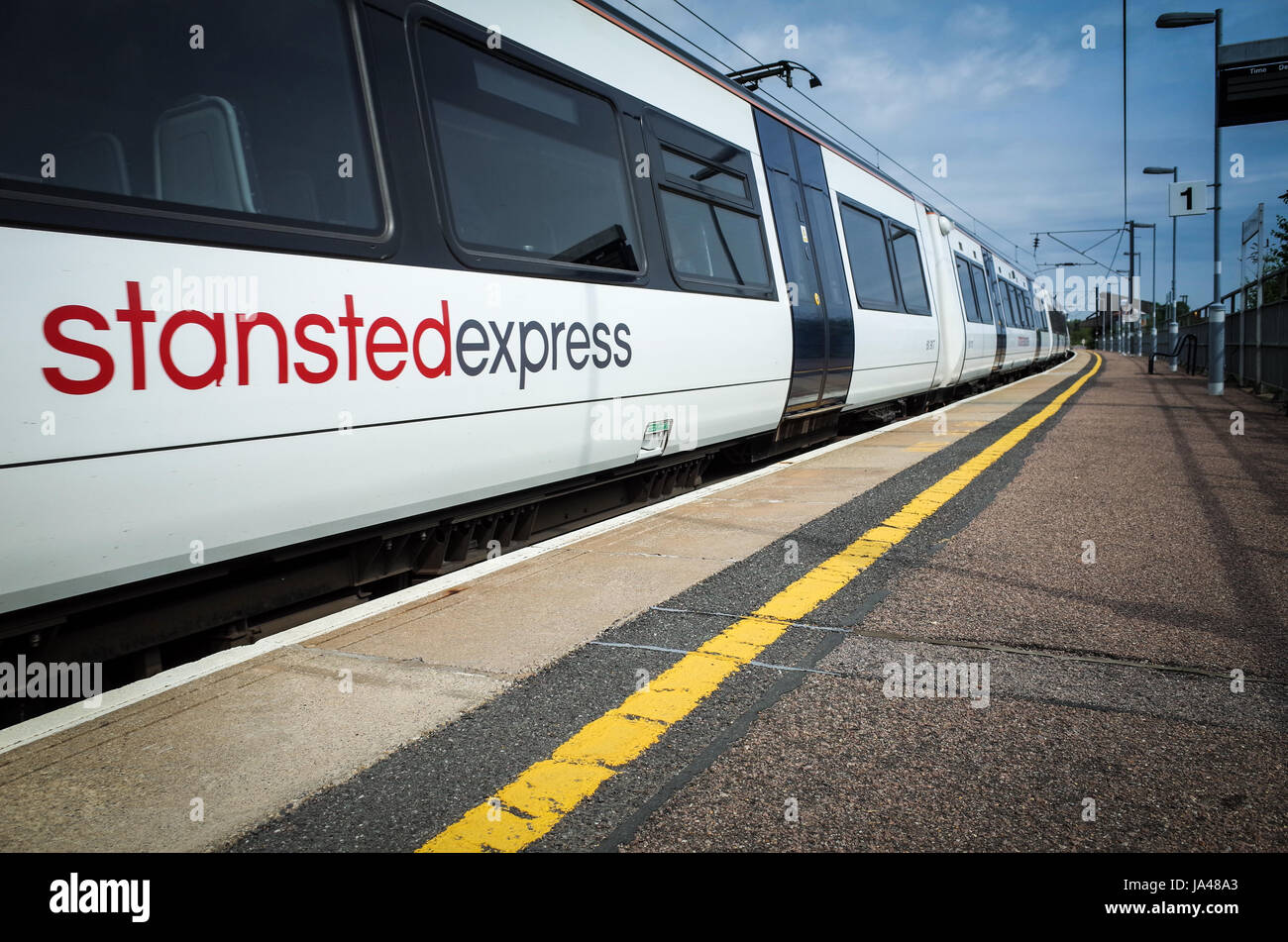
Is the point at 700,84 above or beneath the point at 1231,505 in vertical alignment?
above

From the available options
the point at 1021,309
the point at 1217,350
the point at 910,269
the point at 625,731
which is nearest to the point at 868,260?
the point at 910,269

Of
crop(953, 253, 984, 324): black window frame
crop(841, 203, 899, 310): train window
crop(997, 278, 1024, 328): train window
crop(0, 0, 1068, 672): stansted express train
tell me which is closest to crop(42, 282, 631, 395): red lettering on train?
crop(0, 0, 1068, 672): stansted express train

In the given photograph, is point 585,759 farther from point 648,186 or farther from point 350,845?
point 648,186

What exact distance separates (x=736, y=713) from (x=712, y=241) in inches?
158

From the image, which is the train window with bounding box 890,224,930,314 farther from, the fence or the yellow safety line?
the yellow safety line

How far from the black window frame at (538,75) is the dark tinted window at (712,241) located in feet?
1.42

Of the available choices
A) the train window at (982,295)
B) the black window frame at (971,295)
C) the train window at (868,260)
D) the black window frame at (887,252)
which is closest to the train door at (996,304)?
the train window at (982,295)

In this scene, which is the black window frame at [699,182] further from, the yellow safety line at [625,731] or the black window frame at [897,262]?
the black window frame at [897,262]

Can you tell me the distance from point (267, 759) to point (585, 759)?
2.73 ft

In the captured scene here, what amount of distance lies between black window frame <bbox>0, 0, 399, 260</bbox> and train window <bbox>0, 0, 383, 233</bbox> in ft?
0.05

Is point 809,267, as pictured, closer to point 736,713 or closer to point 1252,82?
point 736,713

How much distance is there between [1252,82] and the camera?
1427 centimetres
